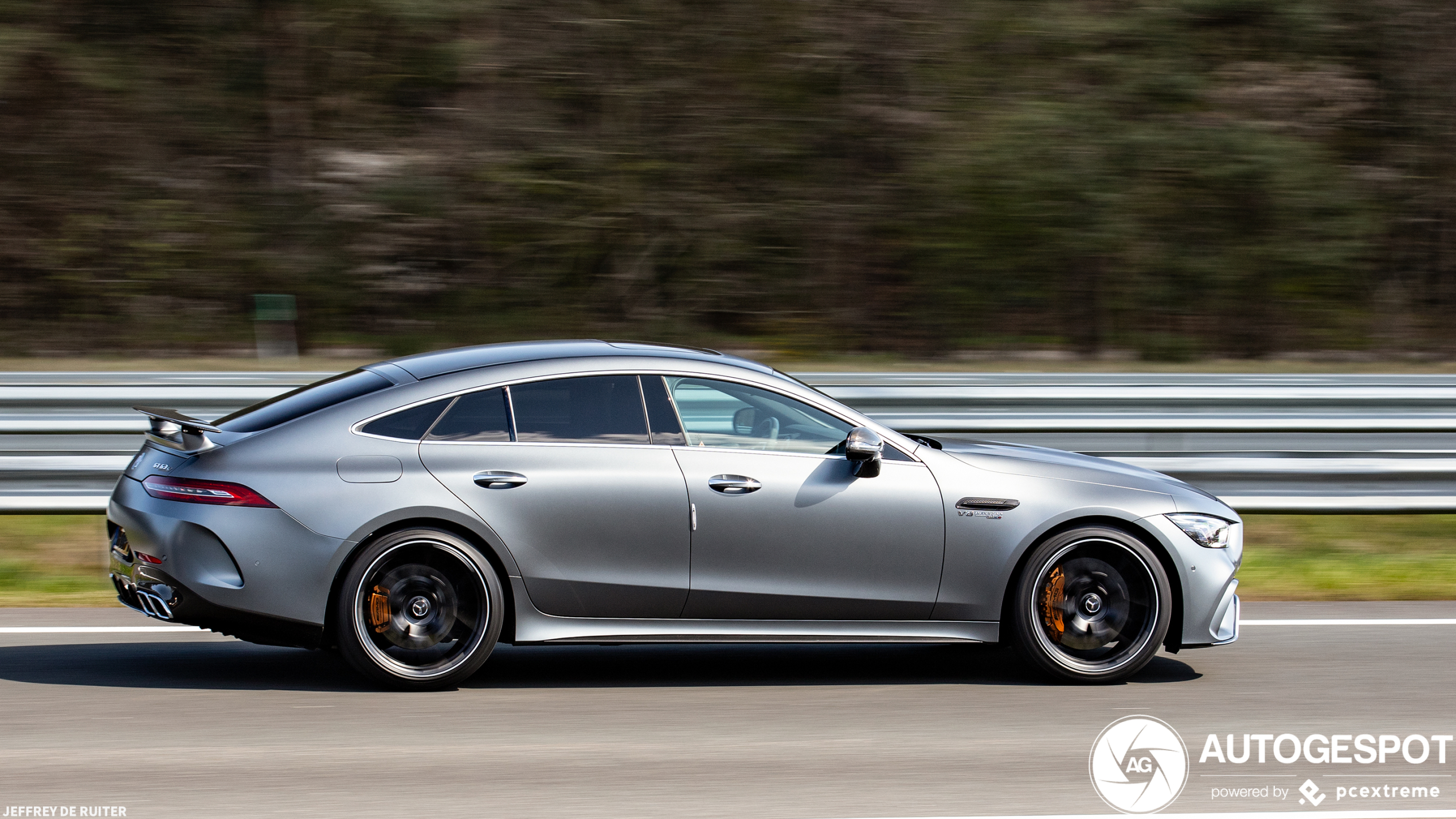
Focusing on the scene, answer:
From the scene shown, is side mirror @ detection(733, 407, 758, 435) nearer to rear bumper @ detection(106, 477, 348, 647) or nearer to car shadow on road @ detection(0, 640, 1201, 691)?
car shadow on road @ detection(0, 640, 1201, 691)

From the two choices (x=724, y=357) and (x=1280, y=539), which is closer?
(x=724, y=357)

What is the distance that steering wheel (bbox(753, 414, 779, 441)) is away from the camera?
5.83 m

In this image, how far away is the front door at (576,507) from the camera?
5.61m

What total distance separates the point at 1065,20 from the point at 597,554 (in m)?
11.6

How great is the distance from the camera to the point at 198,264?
47.6 ft

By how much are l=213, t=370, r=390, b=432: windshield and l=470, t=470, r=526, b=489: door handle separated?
583mm

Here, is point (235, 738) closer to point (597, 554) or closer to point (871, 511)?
point (597, 554)

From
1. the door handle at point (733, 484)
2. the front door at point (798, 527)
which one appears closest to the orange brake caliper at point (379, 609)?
the front door at point (798, 527)

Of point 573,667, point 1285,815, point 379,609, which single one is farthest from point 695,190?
point 1285,815

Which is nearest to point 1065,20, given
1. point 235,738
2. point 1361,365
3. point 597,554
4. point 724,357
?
point 1361,365

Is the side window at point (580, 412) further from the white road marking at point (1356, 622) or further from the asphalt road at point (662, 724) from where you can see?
the white road marking at point (1356, 622)

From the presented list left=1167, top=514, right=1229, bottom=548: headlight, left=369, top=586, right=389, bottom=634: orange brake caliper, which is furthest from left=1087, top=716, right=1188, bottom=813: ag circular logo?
left=369, top=586, right=389, bottom=634: orange brake caliper

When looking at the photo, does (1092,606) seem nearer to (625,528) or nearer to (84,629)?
Result: (625,528)

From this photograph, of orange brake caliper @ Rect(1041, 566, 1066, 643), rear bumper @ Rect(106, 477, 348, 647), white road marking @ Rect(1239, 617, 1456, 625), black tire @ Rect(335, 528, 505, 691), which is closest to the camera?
rear bumper @ Rect(106, 477, 348, 647)
